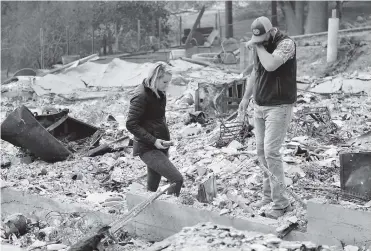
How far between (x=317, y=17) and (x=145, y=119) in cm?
1892

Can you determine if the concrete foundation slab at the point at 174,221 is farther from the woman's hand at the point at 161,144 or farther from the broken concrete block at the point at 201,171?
the broken concrete block at the point at 201,171

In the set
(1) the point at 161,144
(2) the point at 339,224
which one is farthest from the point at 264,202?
(1) the point at 161,144

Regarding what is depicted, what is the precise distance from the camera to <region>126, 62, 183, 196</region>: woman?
561 cm

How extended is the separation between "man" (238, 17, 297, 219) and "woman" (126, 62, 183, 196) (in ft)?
2.97

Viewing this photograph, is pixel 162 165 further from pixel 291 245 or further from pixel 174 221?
pixel 291 245

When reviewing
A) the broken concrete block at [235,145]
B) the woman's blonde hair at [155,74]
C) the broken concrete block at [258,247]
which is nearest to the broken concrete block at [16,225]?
the woman's blonde hair at [155,74]

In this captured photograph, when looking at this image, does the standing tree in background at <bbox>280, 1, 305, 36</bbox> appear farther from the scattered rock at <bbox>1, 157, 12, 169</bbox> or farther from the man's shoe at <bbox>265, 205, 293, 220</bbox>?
the man's shoe at <bbox>265, 205, 293, 220</bbox>

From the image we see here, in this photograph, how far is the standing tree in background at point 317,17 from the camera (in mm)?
23047

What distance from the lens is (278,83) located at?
5418 mm

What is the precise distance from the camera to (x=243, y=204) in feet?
20.7

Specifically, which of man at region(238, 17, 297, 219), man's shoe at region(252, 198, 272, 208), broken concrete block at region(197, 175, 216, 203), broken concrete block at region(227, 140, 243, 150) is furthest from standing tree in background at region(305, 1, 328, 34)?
man at region(238, 17, 297, 219)

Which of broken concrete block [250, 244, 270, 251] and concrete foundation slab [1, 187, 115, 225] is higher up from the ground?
broken concrete block [250, 244, 270, 251]

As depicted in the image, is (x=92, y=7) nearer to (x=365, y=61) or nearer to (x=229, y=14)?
(x=229, y=14)

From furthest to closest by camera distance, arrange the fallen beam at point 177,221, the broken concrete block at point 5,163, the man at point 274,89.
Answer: the broken concrete block at point 5,163
the man at point 274,89
the fallen beam at point 177,221
